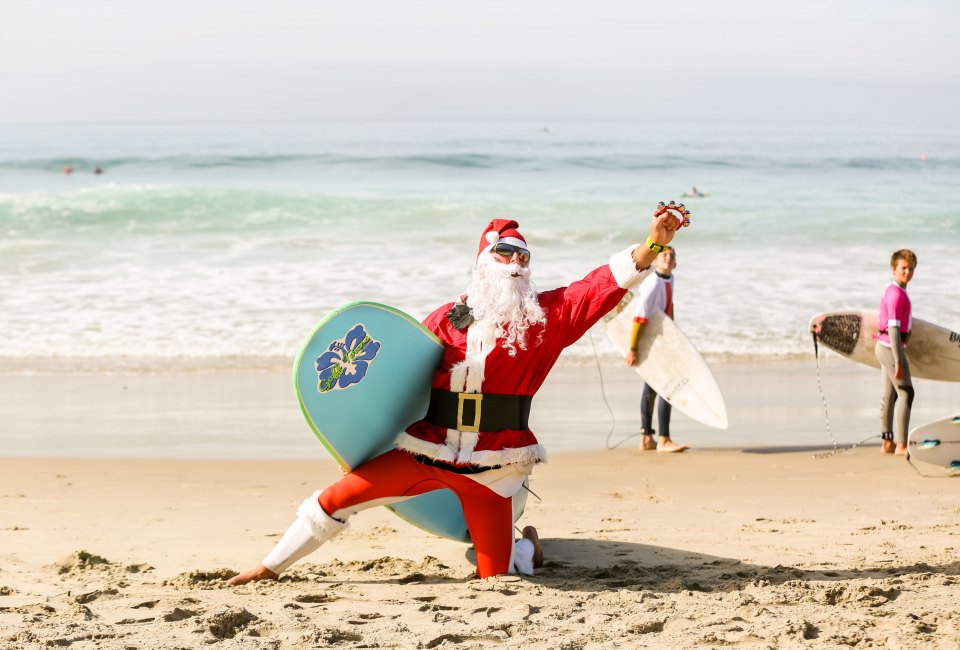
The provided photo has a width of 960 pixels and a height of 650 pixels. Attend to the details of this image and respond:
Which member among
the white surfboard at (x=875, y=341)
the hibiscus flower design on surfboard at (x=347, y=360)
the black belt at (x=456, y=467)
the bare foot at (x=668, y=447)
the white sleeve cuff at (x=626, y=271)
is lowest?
the bare foot at (x=668, y=447)

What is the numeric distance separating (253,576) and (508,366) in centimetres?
132

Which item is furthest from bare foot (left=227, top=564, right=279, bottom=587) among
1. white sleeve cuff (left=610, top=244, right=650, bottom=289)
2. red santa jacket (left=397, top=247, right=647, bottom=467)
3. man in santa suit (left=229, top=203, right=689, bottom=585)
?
white sleeve cuff (left=610, top=244, right=650, bottom=289)

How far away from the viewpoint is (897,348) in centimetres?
698

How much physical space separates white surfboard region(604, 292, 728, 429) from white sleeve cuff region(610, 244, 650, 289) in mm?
3250

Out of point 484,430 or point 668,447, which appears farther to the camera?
point 668,447

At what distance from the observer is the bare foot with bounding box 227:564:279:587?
168 inches

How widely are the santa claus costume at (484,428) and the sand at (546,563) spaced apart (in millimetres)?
229

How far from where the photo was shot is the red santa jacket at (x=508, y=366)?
4219 mm

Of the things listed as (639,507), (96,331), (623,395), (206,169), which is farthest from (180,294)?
(206,169)

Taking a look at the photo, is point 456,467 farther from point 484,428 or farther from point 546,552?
point 546,552

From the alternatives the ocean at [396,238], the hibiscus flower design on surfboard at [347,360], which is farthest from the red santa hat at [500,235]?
the ocean at [396,238]

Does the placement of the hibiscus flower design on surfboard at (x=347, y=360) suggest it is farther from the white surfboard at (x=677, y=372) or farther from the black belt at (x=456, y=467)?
the white surfboard at (x=677, y=372)

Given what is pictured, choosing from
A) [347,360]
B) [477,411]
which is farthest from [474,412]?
[347,360]

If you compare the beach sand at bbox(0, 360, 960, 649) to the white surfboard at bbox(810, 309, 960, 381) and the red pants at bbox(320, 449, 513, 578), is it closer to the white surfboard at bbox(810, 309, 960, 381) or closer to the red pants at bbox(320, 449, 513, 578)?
the red pants at bbox(320, 449, 513, 578)
